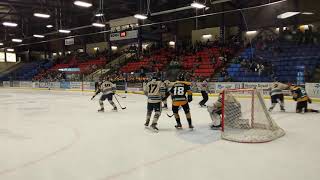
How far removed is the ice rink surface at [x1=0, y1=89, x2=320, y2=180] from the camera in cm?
409

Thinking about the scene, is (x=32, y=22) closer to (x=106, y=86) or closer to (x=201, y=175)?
(x=106, y=86)

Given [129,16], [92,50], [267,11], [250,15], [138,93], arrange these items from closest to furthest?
[267,11] → [250,15] → [138,93] → [129,16] → [92,50]

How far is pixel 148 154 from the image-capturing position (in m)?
5.07

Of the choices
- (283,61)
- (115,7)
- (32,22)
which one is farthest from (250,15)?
(32,22)

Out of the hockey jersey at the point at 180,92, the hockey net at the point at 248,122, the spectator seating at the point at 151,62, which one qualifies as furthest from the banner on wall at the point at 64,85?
the hockey net at the point at 248,122

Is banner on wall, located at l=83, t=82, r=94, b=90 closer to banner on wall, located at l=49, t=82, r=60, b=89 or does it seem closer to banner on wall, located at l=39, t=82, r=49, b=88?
banner on wall, located at l=49, t=82, r=60, b=89

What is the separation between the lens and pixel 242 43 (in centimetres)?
2253

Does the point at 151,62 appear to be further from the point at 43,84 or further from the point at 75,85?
the point at 43,84

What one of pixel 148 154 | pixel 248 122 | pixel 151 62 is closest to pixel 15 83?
pixel 151 62

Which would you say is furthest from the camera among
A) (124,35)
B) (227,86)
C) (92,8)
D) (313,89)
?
(124,35)

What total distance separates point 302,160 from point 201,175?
5.60 ft

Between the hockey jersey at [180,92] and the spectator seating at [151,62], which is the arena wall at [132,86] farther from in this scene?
the spectator seating at [151,62]

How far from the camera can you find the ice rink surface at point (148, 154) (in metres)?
4.09

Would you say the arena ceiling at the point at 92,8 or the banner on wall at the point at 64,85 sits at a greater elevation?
the arena ceiling at the point at 92,8
